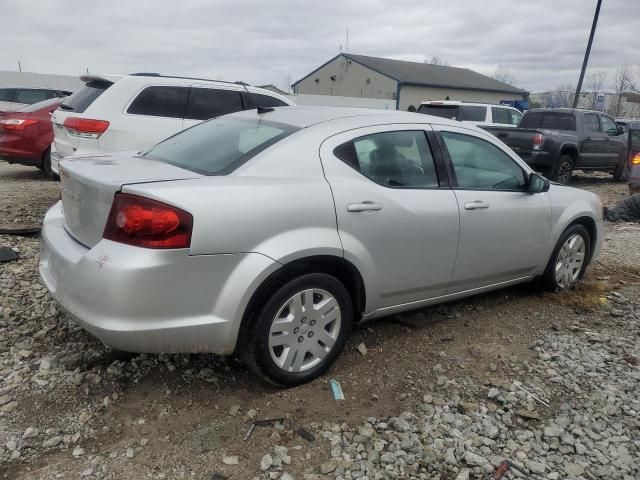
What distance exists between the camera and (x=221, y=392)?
3.00 metres

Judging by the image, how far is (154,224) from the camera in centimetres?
246

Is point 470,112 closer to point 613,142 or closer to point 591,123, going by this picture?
point 591,123

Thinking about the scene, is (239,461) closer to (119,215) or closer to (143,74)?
(119,215)

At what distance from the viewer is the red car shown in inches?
336

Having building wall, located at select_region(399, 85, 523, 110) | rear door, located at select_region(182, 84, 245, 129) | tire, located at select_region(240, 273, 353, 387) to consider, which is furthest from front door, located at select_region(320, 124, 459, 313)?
building wall, located at select_region(399, 85, 523, 110)

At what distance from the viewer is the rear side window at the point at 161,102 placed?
6312 millimetres

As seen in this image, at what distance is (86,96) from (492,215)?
5096 millimetres

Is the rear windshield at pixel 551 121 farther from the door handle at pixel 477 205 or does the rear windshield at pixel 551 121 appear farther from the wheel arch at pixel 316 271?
the wheel arch at pixel 316 271

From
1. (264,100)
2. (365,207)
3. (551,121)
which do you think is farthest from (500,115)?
(365,207)

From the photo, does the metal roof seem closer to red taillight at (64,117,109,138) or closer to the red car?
the red car

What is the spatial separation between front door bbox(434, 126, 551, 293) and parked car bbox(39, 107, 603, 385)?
1 centimetres

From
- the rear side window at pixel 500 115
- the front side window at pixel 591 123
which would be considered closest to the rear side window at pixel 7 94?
the rear side window at pixel 500 115

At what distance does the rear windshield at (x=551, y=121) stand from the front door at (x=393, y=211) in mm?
9404

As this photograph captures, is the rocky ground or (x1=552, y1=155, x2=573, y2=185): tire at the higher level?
(x1=552, y1=155, x2=573, y2=185): tire
